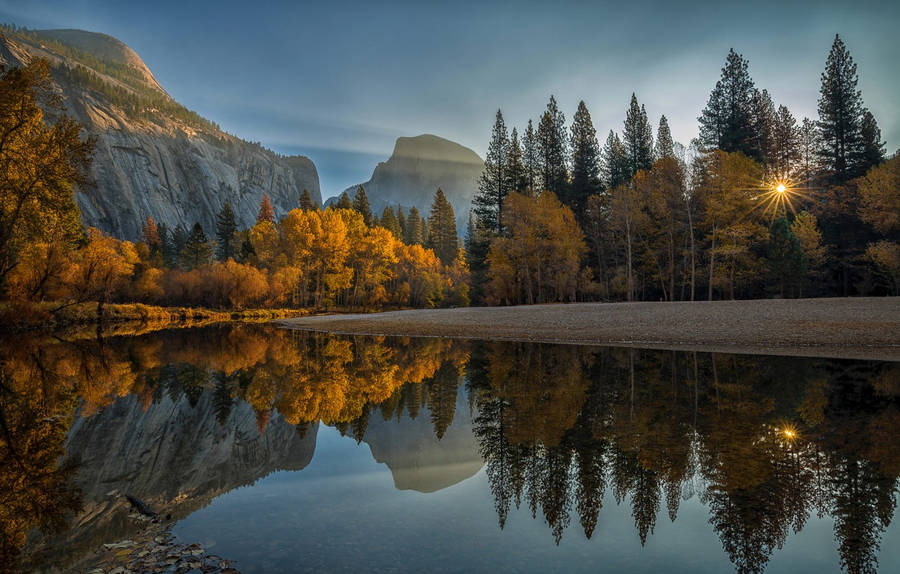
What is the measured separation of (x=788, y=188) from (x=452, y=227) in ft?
203

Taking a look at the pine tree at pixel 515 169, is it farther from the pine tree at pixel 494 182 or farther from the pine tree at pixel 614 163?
the pine tree at pixel 614 163

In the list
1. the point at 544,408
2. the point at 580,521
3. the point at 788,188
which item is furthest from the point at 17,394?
the point at 788,188

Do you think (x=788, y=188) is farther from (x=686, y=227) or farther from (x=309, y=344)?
(x=309, y=344)

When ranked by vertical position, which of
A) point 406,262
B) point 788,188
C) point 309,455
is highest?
point 788,188

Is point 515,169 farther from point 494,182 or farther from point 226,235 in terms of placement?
point 226,235

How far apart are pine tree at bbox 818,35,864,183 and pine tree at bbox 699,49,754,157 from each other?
6653 millimetres

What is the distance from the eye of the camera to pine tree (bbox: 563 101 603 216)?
169 ft

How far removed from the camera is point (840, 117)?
4325cm

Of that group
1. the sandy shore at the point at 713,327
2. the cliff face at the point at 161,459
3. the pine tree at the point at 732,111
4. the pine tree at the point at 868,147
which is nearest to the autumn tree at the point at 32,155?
the cliff face at the point at 161,459

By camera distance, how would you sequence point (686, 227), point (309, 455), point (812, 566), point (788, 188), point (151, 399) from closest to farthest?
point (812, 566) → point (309, 455) → point (151, 399) → point (686, 227) → point (788, 188)

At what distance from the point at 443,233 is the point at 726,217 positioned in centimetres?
6336

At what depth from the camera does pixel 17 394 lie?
11031mm

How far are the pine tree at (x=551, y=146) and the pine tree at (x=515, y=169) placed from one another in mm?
2863

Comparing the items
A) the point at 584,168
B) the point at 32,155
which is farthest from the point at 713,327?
the point at 584,168
